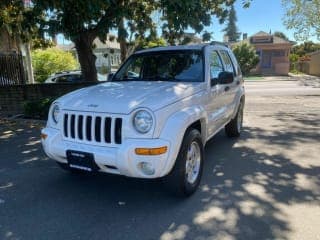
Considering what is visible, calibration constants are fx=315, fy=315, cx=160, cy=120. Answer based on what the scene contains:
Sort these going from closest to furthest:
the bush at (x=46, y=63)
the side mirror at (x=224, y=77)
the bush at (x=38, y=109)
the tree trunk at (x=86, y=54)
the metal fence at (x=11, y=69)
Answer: the side mirror at (x=224, y=77)
the bush at (x=38, y=109)
the tree trunk at (x=86, y=54)
the metal fence at (x=11, y=69)
the bush at (x=46, y=63)

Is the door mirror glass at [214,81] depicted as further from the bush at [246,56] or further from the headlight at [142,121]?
the bush at [246,56]

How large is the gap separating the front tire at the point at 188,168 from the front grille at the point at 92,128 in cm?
78

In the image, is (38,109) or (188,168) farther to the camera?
(38,109)

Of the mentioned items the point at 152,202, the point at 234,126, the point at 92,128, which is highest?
the point at 92,128

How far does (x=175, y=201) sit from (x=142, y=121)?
3.83 ft

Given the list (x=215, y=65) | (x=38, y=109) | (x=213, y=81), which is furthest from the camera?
(x=38, y=109)

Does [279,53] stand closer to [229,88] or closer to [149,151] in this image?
[229,88]

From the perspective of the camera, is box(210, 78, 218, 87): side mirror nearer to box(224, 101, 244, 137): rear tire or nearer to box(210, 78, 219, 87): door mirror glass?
box(210, 78, 219, 87): door mirror glass

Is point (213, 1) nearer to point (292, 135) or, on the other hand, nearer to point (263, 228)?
point (292, 135)

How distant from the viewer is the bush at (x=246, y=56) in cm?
3331

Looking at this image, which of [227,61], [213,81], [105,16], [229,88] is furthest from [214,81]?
[105,16]

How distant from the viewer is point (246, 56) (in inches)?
1316

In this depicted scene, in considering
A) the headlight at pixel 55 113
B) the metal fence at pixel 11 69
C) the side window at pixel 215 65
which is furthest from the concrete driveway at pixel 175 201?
the metal fence at pixel 11 69

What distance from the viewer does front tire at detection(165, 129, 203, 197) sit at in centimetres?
377
